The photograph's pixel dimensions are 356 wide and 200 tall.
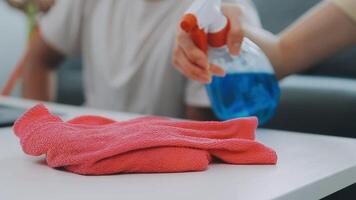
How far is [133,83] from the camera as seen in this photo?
44.8 inches

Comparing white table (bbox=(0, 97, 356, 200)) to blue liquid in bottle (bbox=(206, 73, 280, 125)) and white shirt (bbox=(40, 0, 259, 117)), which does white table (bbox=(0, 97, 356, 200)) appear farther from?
white shirt (bbox=(40, 0, 259, 117))

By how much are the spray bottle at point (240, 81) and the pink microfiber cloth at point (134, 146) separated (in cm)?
13

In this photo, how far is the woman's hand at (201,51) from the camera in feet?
2.17

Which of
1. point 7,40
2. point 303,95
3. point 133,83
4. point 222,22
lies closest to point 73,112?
point 133,83

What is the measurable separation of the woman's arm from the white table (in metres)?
0.27

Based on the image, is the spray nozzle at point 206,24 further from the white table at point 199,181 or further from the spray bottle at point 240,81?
the white table at point 199,181

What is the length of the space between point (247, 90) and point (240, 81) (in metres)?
0.02

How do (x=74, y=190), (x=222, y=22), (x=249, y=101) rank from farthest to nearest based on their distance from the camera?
(x=249, y=101) → (x=222, y=22) → (x=74, y=190)

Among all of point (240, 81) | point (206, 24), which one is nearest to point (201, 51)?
point (206, 24)

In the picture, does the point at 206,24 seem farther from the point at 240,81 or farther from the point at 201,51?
the point at 240,81

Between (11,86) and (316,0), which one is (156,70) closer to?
(316,0)

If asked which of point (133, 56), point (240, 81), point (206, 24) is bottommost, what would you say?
point (133, 56)

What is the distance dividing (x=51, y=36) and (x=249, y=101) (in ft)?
1.96

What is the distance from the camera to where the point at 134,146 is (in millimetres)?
476
